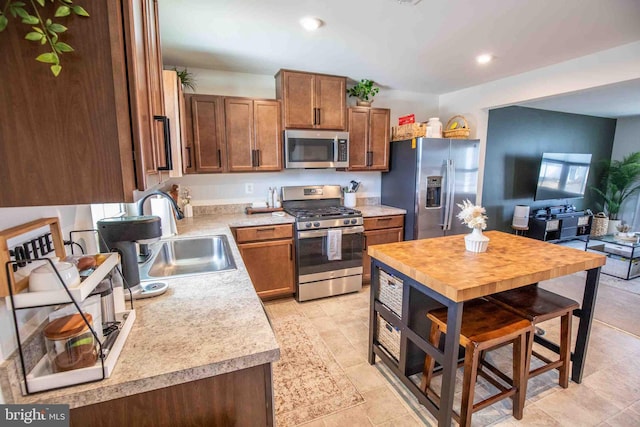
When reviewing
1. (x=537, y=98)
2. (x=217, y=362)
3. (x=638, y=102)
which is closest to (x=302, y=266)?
(x=217, y=362)

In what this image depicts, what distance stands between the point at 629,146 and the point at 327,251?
23.1 feet

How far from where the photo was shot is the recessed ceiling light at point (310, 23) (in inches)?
79.7

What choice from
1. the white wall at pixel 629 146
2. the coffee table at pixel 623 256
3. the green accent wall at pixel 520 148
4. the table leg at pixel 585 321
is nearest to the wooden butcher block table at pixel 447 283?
the table leg at pixel 585 321

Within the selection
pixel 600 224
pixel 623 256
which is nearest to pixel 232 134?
pixel 623 256

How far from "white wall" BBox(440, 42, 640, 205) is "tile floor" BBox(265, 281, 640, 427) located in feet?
7.28

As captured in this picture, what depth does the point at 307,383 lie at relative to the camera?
78.0 inches

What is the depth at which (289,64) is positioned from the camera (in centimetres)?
295

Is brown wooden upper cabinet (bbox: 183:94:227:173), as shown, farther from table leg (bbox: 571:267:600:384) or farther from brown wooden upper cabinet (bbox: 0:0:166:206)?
table leg (bbox: 571:267:600:384)

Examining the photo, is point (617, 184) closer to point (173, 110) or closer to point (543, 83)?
point (543, 83)

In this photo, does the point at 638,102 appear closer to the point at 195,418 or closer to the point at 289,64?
the point at 289,64

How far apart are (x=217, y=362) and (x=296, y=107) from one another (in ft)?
9.09

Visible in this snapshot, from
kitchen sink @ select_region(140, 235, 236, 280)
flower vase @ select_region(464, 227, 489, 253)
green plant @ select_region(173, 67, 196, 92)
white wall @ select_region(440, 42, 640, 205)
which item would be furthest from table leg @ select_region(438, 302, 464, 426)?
green plant @ select_region(173, 67, 196, 92)

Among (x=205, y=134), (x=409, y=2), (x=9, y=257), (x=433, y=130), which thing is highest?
(x=409, y=2)

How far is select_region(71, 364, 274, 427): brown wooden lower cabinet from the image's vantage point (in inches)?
30.7
